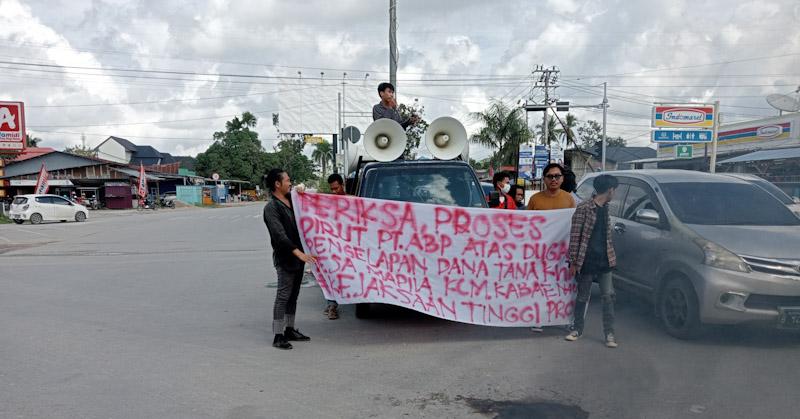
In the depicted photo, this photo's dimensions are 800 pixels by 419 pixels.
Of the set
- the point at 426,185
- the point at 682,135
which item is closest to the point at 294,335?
the point at 426,185

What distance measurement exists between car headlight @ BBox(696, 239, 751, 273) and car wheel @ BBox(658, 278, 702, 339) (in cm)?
34

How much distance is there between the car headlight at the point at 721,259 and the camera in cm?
497

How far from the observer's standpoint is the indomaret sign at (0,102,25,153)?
29516 mm

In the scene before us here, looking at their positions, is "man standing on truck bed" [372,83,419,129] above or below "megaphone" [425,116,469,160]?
above

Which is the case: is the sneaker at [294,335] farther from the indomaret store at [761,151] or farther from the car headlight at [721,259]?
the indomaret store at [761,151]

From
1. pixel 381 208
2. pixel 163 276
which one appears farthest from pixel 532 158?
pixel 381 208

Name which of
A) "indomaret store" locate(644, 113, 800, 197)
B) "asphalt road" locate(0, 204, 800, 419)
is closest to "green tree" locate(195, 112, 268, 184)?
"indomaret store" locate(644, 113, 800, 197)

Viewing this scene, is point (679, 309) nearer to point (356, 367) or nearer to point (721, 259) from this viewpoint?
point (721, 259)

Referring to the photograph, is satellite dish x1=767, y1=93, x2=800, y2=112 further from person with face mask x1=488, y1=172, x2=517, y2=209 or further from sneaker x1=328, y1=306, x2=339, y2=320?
sneaker x1=328, y1=306, x2=339, y2=320

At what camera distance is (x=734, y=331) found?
5641 mm

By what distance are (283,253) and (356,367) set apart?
1328 mm

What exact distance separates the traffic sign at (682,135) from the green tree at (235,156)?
2181 inches

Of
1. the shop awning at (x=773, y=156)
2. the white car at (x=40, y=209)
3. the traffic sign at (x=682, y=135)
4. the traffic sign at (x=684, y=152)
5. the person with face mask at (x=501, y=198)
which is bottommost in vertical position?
the white car at (x=40, y=209)

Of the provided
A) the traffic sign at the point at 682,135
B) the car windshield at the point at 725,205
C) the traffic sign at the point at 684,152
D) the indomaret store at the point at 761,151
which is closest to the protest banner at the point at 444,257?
the car windshield at the point at 725,205
